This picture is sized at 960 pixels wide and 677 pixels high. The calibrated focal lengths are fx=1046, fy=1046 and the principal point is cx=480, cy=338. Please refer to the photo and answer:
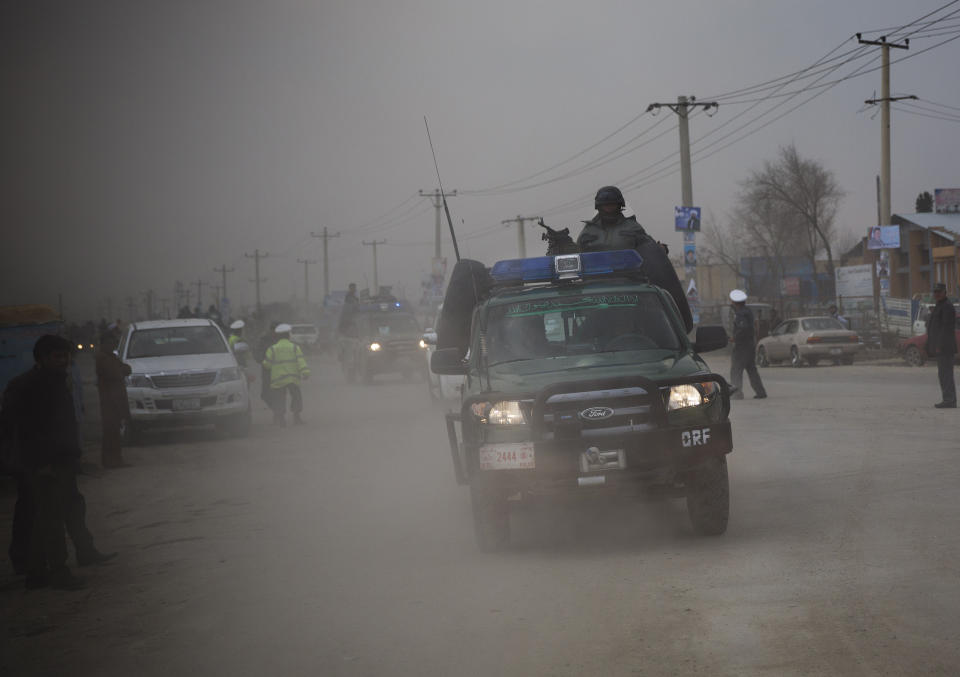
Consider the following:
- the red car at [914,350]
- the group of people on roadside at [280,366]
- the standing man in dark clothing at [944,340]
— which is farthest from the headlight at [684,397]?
the red car at [914,350]

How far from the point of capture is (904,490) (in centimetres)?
933

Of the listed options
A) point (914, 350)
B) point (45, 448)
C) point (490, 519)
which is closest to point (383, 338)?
point (914, 350)

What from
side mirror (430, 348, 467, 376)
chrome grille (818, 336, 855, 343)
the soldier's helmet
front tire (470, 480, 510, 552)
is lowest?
front tire (470, 480, 510, 552)

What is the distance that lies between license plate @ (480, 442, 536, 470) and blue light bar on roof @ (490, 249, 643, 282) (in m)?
1.94

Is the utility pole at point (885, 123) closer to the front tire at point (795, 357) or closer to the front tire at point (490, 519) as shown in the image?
the front tire at point (795, 357)

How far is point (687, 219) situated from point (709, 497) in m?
23.2

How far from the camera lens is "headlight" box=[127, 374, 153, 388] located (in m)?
17.3

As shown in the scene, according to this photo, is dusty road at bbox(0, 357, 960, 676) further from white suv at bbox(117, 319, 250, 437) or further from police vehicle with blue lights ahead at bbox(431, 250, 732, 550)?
white suv at bbox(117, 319, 250, 437)

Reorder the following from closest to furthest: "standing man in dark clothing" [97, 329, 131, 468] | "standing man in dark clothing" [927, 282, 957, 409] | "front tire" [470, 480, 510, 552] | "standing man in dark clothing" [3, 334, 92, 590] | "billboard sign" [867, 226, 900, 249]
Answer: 1. "front tire" [470, 480, 510, 552]
2. "standing man in dark clothing" [3, 334, 92, 590]
3. "standing man in dark clothing" [97, 329, 131, 468]
4. "standing man in dark clothing" [927, 282, 957, 409]
5. "billboard sign" [867, 226, 900, 249]

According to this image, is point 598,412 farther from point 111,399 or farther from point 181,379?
point 181,379

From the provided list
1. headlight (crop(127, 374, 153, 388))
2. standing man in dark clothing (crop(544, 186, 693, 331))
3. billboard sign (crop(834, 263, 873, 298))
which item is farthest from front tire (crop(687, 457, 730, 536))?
billboard sign (crop(834, 263, 873, 298))

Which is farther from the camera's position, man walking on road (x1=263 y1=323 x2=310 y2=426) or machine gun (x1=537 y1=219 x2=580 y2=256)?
man walking on road (x1=263 y1=323 x2=310 y2=426)

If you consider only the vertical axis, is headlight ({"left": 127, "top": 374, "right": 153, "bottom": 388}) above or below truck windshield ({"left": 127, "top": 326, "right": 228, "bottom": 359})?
below

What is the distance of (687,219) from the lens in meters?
29.8
